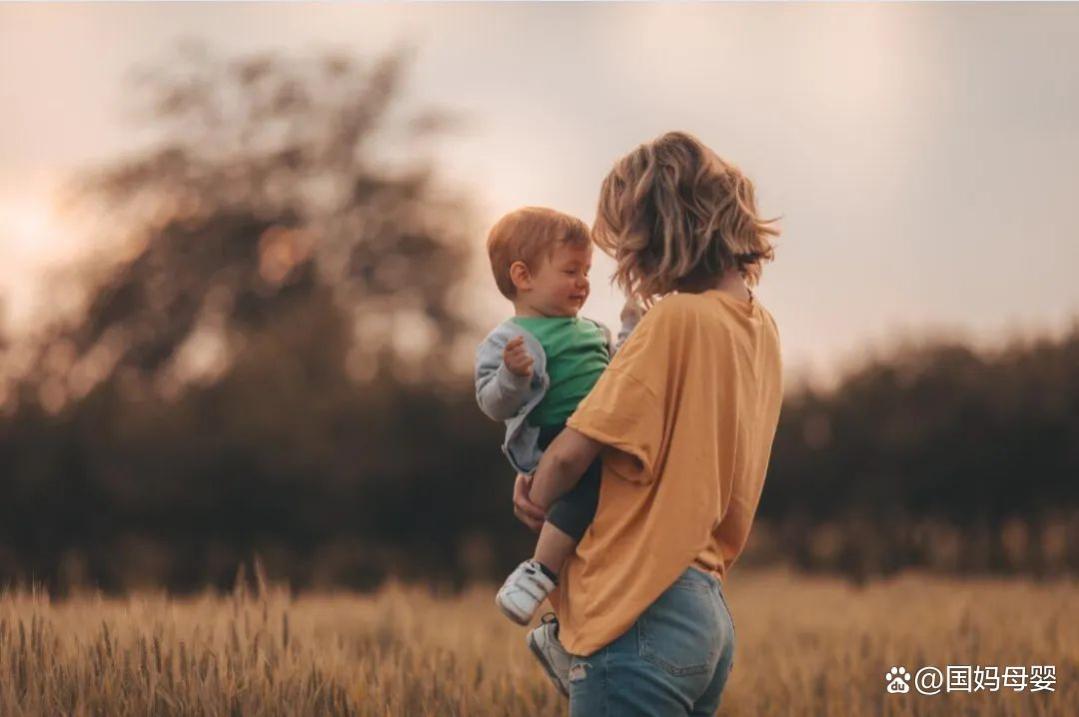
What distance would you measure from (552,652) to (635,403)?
0.71 m

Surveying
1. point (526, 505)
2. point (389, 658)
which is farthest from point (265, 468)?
point (526, 505)

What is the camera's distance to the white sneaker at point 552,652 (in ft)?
11.0

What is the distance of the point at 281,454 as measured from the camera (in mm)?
11852

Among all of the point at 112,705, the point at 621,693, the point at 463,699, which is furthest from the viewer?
the point at 463,699

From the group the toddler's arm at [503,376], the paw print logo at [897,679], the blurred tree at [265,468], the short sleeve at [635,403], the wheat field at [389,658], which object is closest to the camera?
the short sleeve at [635,403]

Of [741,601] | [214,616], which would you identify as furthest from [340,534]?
[214,616]

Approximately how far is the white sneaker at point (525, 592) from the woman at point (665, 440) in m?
0.07

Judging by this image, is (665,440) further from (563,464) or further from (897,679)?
(897,679)

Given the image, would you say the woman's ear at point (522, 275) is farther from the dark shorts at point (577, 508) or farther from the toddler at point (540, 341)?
the dark shorts at point (577, 508)

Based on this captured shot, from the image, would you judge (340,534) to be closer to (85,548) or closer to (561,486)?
(85,548)

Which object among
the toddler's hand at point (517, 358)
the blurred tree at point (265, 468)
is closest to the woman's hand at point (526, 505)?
the toddler's hand at point (517, 358)

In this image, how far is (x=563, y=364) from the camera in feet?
11.3

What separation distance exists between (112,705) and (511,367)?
2.15 m

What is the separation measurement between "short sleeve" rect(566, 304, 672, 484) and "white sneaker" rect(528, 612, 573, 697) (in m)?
0.52
